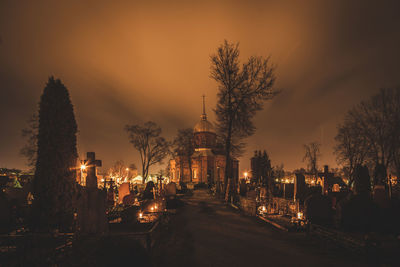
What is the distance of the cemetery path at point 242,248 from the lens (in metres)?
5.65

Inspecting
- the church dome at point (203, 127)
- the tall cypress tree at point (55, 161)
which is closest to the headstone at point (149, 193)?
the tall cypress tree at point (55, 161)

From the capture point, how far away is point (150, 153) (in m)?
41.7

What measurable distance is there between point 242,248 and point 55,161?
27.0ft

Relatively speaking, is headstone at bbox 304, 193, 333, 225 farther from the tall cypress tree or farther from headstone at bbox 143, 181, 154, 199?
the tall cypress tree

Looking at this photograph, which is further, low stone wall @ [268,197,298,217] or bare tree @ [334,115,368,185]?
bare tree @ [334,115,368,185]

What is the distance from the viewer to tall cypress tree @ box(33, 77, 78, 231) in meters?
9.00

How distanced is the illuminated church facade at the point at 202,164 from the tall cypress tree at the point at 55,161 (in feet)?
121

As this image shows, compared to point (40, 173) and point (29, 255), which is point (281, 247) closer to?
point (29, 255)

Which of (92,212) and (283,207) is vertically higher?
(92,212)

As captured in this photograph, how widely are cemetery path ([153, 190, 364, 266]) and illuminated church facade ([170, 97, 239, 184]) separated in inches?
1446

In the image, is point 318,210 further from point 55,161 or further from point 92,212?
point 55,161

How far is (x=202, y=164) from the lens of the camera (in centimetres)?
4856

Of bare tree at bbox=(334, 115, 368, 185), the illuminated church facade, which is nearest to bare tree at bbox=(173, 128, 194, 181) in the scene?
the illuminated church facade

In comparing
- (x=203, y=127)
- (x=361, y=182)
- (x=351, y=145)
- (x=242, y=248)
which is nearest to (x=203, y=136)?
(x=203, y=127)
